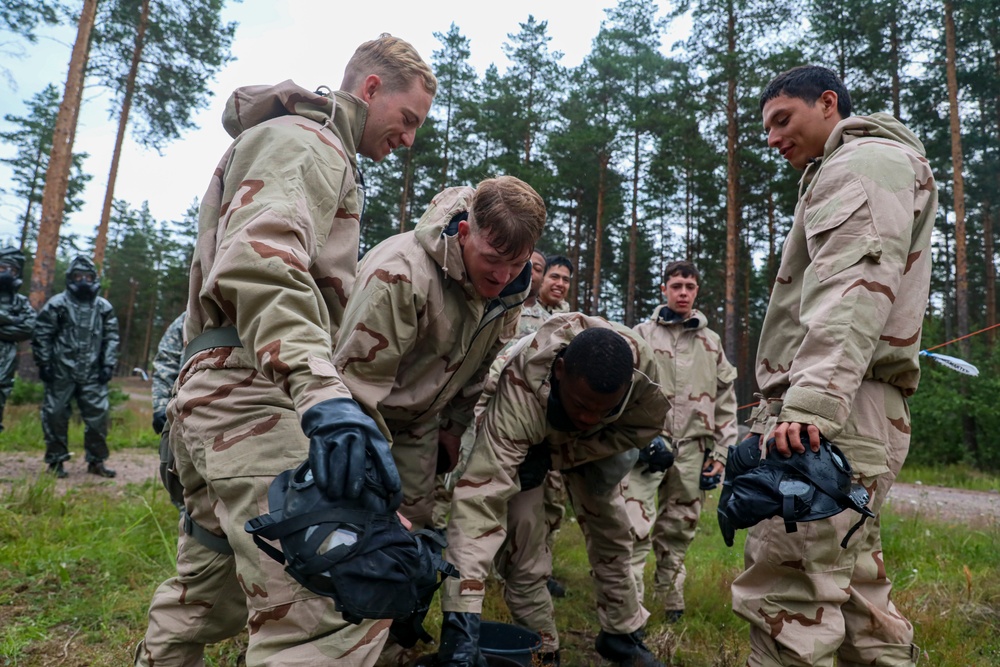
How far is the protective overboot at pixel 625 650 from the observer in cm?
311

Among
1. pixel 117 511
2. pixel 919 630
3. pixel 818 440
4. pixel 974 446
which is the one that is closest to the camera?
pixel 818 440

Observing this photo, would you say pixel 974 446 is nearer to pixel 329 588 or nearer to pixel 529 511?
pixel 529 511

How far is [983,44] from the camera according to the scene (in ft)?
51.6

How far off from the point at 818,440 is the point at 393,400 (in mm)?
1618

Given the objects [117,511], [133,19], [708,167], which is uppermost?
[133,19]

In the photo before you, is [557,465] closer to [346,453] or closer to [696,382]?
[696,382]

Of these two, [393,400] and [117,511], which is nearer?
[393,400]

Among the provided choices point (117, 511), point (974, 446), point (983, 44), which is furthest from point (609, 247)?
point (117, 511)

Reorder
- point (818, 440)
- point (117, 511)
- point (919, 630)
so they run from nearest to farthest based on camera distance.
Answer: point (818, 440) → point (919, 630) → point (117, 511)

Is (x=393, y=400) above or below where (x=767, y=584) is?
above

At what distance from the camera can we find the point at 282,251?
1.58 meters

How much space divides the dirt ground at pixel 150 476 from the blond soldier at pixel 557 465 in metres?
4.55

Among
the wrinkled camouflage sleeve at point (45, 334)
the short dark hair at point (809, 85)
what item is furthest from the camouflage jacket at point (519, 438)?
the wrinkled camouflage sleeve at point (45, 334)

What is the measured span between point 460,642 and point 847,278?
5.95 ft
